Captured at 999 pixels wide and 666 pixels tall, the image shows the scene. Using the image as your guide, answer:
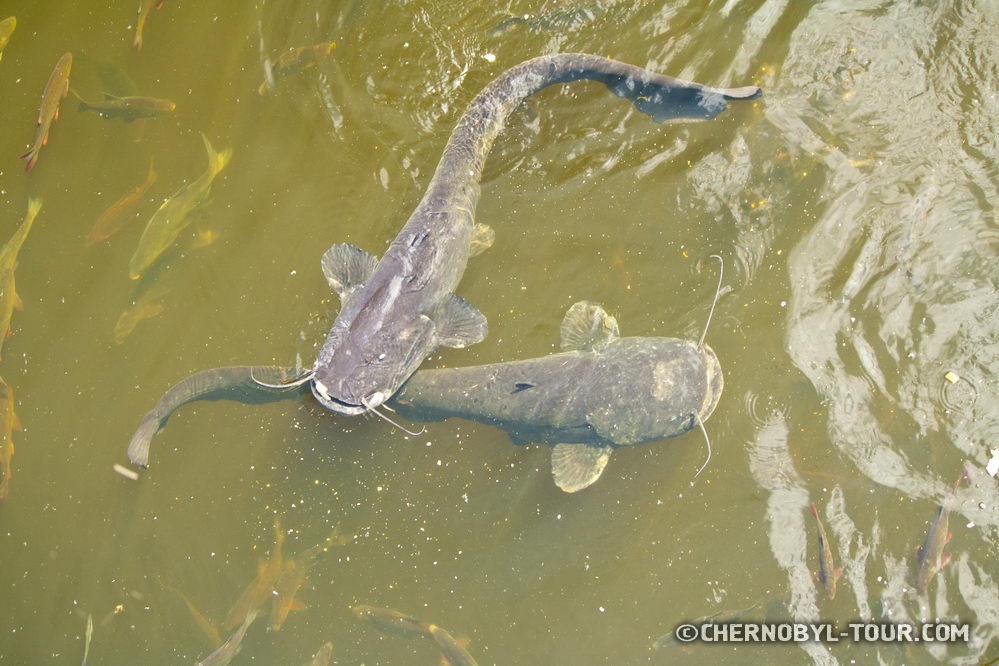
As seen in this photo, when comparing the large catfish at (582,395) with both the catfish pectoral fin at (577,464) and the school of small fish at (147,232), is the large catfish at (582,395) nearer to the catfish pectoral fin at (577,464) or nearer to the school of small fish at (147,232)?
the catfish pectoral fin at (577,464)

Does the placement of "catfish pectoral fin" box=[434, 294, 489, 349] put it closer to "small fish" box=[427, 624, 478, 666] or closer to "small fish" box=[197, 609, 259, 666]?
"small fish" box=[427, 624, 478, 666]

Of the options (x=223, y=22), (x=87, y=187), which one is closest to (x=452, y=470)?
(x=87, y=187)

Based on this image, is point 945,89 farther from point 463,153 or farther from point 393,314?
point 393,314

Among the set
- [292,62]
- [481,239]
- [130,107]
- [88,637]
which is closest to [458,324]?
[481,239]

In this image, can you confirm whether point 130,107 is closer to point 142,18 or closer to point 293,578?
point 142,18

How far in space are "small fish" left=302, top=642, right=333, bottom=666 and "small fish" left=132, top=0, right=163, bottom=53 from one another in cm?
420

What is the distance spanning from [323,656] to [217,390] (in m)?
1.76

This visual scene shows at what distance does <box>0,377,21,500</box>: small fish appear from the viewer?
4.08m

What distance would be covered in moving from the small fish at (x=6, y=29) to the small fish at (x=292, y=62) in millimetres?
1899

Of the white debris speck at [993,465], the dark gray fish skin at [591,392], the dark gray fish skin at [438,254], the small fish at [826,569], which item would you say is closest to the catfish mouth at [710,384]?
the dark gray fish skin at [591,392]

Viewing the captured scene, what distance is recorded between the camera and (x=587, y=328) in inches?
145

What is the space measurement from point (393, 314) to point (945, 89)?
3.62 meters

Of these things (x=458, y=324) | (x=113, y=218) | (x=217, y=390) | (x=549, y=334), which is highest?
(x=113, y=218)

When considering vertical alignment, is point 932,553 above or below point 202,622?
above
